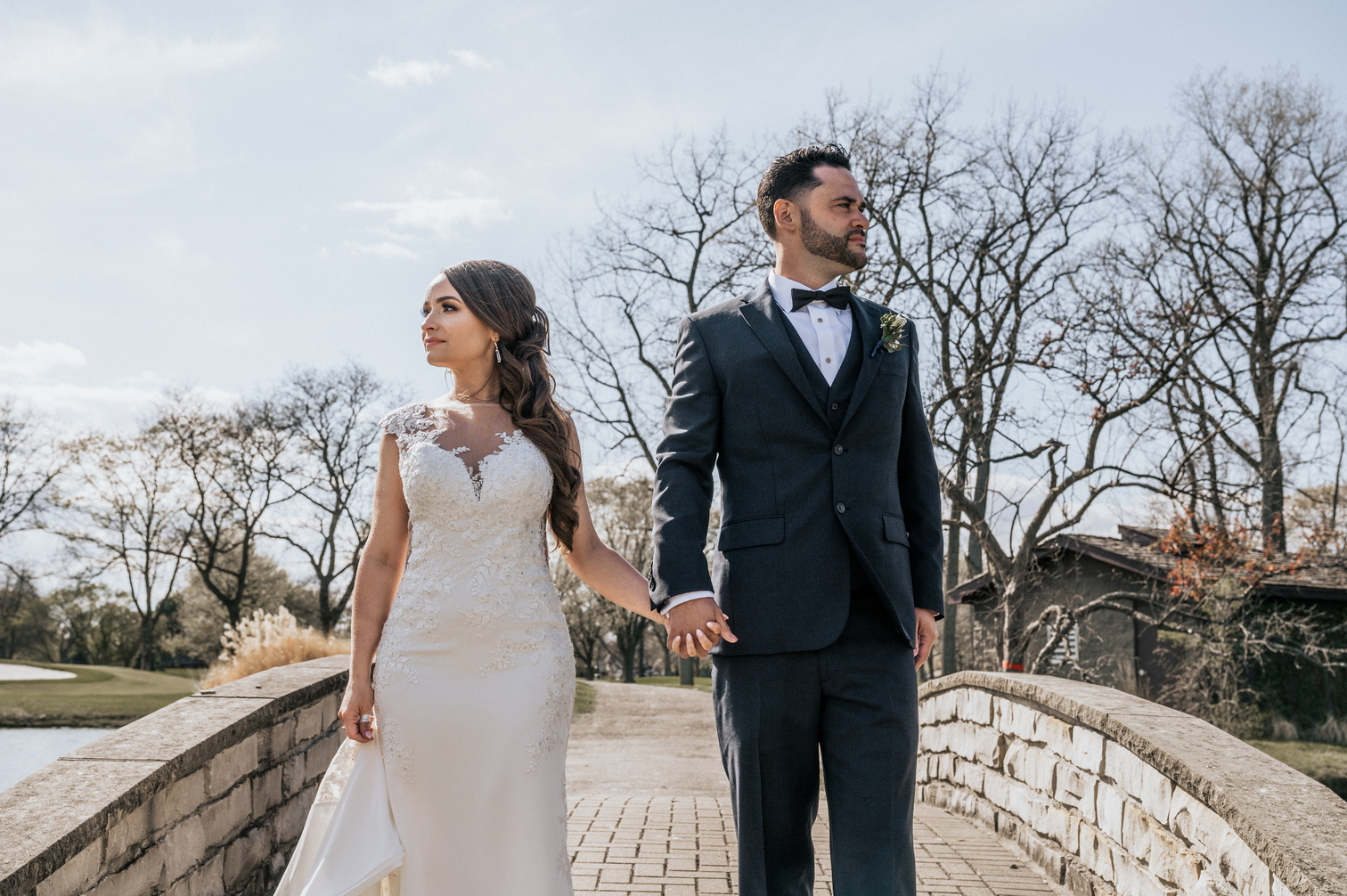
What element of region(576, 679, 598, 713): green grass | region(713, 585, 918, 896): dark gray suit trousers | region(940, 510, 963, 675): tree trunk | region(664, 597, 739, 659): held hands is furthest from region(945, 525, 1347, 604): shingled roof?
region(664, 597, 739, 659): held hands

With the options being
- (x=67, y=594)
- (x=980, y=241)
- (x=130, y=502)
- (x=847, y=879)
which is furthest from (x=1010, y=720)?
(x=67, y=594)

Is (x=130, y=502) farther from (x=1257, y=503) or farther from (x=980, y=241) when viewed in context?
(x=1257, y=503)

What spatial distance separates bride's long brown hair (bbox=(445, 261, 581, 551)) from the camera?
3.14m

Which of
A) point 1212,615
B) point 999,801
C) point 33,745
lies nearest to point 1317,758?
point 1212,615

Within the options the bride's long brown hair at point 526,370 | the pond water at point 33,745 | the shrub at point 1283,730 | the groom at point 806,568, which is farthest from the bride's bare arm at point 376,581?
the shrub at point 1283,730

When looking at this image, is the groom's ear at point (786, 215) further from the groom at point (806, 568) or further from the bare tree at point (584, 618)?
the bare tree at point (584, 618)

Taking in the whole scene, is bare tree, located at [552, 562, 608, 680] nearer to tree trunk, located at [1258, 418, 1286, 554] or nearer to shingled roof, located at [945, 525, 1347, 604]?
shingled roof, located at [945, 525, 1347, 604]

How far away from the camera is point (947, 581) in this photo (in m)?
23.1

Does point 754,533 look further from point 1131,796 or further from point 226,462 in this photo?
point 226,462

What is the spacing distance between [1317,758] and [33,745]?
18906mm

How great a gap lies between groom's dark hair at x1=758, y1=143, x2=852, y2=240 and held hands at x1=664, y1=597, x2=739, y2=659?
1074 mm

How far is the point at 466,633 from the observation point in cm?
287

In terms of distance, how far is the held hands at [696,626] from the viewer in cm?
242

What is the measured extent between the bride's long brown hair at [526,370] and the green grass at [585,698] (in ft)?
46.0
